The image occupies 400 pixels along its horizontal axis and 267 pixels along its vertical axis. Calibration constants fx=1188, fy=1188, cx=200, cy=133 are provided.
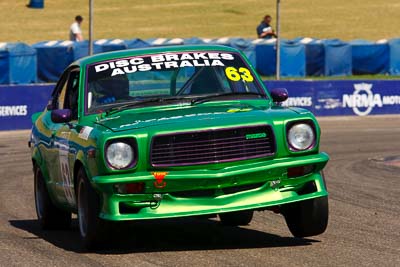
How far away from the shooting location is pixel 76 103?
393 inches

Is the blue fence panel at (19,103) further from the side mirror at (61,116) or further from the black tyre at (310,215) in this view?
the black tyre at (310,215)

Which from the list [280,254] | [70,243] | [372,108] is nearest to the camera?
[280,254]

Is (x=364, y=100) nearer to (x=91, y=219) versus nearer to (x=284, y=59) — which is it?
(x=284, y=59)

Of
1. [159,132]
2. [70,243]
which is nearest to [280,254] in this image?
[159,132]

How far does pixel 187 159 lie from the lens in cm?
852

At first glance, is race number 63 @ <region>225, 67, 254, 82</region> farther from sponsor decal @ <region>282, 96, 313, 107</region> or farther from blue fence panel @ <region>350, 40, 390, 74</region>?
blue fence panel @ <region>350, 40, 390, 74</region>

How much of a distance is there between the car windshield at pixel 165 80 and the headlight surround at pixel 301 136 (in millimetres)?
1065

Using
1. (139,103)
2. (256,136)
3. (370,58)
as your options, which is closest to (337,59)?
(370,58)

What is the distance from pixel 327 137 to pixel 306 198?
14.8 m

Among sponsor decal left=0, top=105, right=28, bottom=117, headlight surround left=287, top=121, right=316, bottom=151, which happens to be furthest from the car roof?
sponsor decal left=0, top=105, right=28, bottom=117

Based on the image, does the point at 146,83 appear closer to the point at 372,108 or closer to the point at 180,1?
the point at 372,108

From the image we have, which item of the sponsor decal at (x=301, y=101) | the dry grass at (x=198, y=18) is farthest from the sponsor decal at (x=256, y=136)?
the dry grass at (x=198, y=18)

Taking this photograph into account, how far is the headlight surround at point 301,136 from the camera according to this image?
8.73 metres

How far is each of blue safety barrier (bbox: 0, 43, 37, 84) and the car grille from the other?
27644mm
